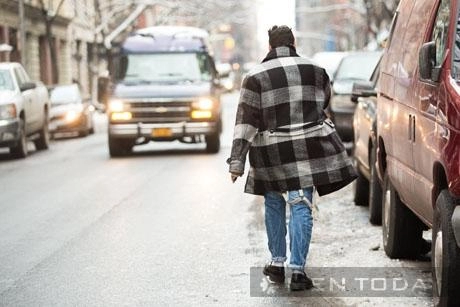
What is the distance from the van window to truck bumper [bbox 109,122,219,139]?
1405 cm

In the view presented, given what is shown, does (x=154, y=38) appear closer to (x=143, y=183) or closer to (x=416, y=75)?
(x=143, y=183)

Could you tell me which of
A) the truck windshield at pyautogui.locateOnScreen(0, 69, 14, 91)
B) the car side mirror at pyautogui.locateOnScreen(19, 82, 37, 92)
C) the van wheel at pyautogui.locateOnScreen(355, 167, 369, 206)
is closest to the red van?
the van wheel at pyautogui.locateOnScreen(355, 167, 369, 206)

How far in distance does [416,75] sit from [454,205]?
1434mm

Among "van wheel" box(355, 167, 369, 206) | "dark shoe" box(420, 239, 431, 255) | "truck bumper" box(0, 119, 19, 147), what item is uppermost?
"dark shoe" box(420, 239, 431, 255)

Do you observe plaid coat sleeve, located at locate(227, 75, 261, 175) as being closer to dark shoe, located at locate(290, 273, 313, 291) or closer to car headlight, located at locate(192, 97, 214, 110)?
dark shoe, located at locate(290, 273, 313, 291)

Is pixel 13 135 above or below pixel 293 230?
below

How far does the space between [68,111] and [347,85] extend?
12772mm

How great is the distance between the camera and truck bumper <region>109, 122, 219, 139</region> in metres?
21.1

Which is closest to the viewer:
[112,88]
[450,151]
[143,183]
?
[450,151]

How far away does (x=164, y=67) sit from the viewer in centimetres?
2184

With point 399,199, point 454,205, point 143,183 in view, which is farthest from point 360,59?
point 454,205

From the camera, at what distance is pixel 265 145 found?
7594 mm

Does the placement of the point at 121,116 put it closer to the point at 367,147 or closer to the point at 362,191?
the point at 362,191

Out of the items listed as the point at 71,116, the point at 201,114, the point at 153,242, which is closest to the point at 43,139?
the point at 71,116
